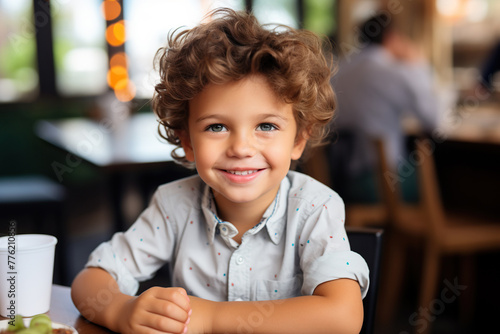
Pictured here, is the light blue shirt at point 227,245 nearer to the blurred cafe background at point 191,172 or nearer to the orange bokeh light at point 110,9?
the blurred cafe background at point 191,172

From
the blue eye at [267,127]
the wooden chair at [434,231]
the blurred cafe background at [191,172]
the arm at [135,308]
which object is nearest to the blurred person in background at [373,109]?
the blurred cafe background at [191,172]

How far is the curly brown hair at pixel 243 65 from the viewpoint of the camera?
0.88 metres

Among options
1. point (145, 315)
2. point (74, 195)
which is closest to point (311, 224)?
point (145, 315)

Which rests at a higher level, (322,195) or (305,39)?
(305,39)

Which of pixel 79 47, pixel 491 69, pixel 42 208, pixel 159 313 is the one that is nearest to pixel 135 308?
pixel 159 313

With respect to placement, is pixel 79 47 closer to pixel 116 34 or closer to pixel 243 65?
pixel 116 34

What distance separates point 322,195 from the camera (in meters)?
0.97

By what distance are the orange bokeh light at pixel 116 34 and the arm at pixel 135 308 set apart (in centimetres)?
445

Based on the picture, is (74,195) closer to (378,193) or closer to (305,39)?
(378,193)

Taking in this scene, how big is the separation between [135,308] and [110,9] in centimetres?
465

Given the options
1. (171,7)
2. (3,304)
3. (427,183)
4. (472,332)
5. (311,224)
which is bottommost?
(472,332)

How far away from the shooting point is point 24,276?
85 cm

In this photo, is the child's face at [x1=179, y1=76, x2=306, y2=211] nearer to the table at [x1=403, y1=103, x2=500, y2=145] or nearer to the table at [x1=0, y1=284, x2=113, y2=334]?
the table at [x1=0, y1=284, x2=113, y2=334]

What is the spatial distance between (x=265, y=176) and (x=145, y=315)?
11.2 inches
